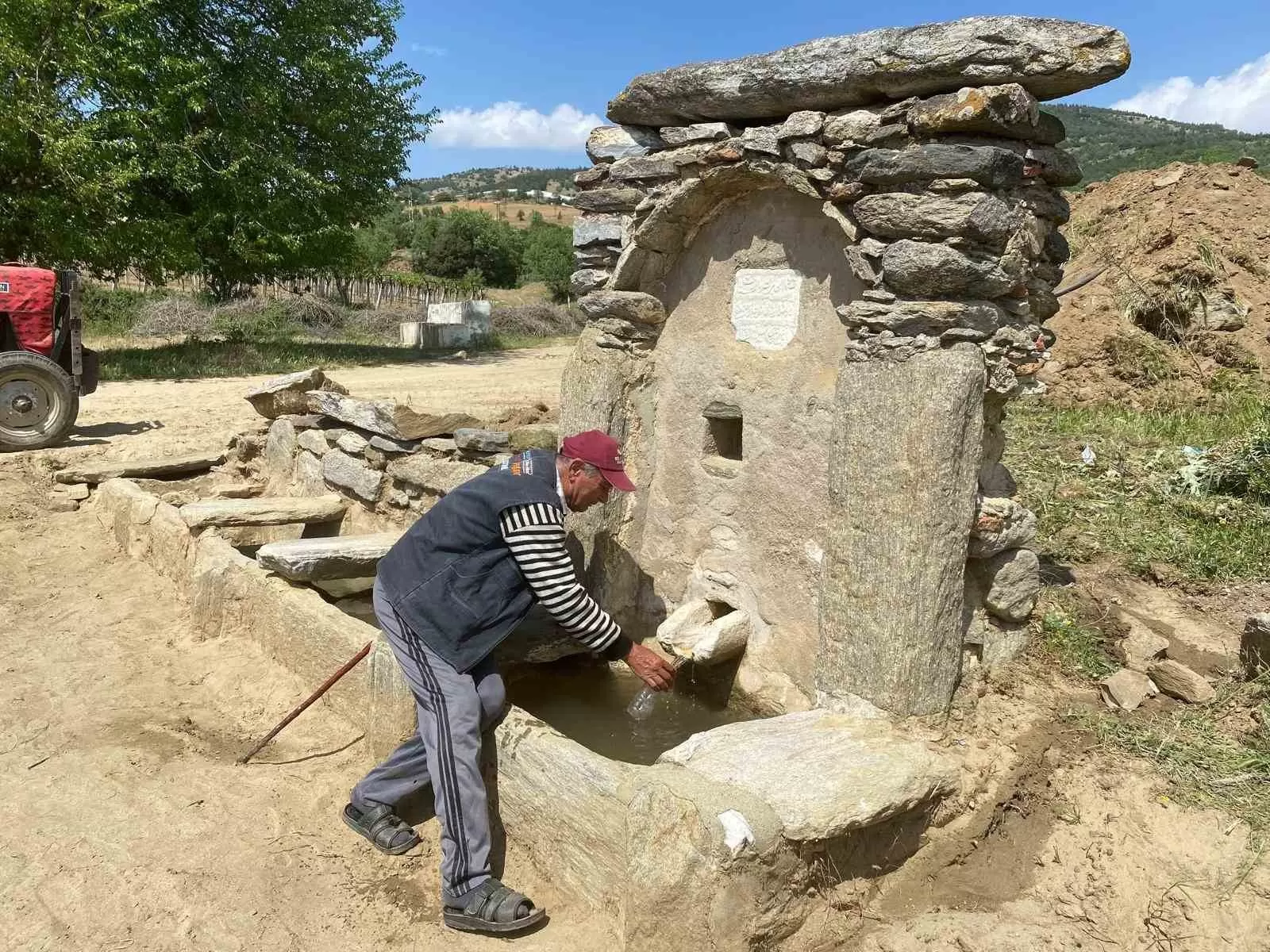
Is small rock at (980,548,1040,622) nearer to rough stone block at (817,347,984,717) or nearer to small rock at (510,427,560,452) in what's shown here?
rough stone block at (817,347,984,717)

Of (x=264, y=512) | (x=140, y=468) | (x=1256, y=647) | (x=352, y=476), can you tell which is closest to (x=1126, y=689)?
(x=1256, y=647)

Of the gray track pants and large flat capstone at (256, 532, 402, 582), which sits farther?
large flat capstone at (256, 532, 402, 582)

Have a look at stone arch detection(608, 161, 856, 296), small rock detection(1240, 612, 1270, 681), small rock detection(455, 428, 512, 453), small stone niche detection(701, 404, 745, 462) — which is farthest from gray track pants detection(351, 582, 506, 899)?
small rock detection(1240, 612, 1270, 681)

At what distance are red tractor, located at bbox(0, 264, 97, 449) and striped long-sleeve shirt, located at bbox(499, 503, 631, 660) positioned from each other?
6.38 meters

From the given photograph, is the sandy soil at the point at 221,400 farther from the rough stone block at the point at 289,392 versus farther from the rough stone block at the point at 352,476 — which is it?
the rough stone block at the point at 352,476

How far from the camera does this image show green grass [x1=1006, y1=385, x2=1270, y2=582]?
205 inches

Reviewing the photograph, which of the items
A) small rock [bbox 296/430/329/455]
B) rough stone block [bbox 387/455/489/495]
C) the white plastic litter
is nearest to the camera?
the white plastic litter

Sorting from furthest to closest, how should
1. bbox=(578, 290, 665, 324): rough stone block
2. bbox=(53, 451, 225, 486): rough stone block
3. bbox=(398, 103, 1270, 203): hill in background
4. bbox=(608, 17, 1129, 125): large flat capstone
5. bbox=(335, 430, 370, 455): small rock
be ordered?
bbox=(398, 103, 1270, 203): hill in background < bbox=(53, 451, 225, 486): rough stone block < bbox=(335, 430, 370, 455): small rock < bbox=(578, 290, 665, 324): rough stone block < bbox=(608, 17, 1129, 125): large flat capstone

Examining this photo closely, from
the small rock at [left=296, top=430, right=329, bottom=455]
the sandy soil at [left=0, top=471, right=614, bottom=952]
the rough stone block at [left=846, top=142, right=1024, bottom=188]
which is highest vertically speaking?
the rough stone block at [left=846, top=142, right=1024, bottom=188]

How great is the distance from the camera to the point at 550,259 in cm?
3431

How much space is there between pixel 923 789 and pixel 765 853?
742 mm

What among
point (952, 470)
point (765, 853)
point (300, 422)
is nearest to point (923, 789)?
point (765, 853)

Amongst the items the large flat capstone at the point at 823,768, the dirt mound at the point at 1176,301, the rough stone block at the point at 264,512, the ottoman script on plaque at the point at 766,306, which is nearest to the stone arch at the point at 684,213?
the ottoman script on plaque at the point at 766,306

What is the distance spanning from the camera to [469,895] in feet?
10.2
